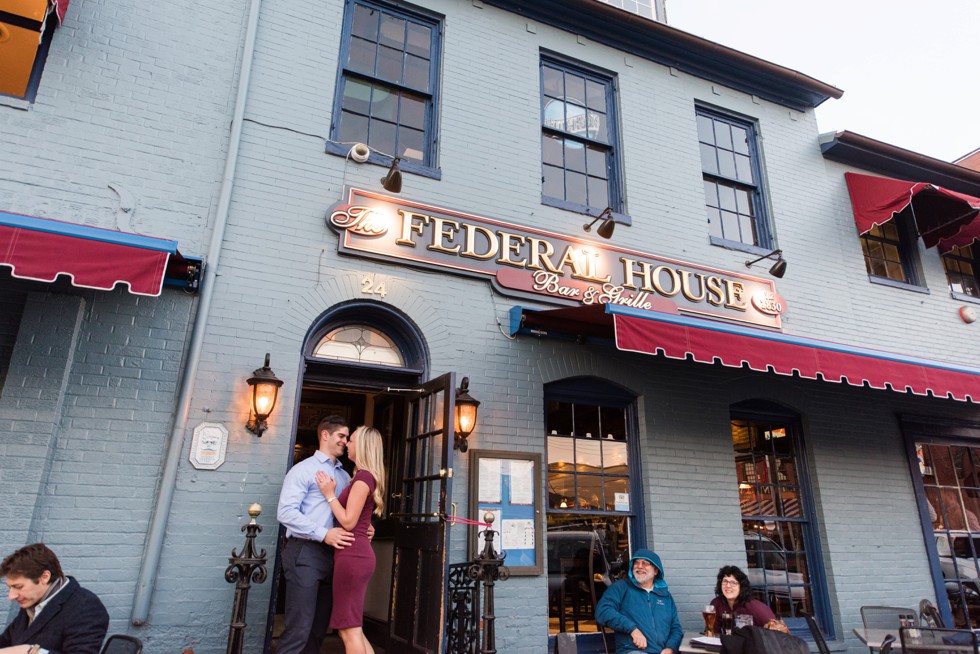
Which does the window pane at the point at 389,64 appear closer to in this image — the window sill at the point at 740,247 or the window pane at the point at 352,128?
the window pane at the point at 352,128

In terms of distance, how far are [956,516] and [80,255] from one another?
33.3 ft

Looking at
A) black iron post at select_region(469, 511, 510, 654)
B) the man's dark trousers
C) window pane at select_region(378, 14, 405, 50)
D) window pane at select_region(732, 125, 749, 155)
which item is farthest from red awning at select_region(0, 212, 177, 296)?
window pane at select_region(732, 125, 749, 155)

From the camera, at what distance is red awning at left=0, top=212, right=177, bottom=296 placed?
156 inches

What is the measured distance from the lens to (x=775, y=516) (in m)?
7.31

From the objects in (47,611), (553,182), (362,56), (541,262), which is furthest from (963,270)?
(47,611)

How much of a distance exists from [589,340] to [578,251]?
100 cm

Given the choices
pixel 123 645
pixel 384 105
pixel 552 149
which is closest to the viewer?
pixel 123 645

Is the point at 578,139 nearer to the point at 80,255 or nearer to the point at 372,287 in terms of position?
the point at 372,287

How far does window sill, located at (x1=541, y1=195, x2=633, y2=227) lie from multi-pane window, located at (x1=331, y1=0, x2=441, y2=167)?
136 centimetres

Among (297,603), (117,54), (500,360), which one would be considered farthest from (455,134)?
(297,603)

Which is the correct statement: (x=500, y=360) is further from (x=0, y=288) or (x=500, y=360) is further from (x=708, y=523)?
(x=0, y=288)

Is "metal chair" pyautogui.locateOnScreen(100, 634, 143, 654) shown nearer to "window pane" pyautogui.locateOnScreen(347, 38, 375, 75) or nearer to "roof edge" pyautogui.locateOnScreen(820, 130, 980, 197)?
"window pane" pyautogui.locateOnScreen(347, 38, 375, 75)

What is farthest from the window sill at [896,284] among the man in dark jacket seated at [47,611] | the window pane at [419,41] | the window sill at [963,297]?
the man in dark jacket seated at [47,611]

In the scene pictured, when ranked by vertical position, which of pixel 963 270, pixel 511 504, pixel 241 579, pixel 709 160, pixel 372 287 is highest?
pixel 709 160
